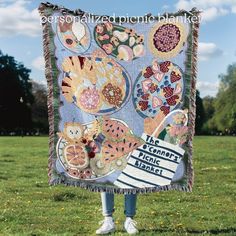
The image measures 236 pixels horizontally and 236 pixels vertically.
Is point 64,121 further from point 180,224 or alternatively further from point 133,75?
point 180,224

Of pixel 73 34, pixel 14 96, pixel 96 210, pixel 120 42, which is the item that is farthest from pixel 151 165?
pixel 14 96

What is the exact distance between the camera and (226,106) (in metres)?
80.4

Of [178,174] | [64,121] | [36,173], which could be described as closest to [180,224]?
[178,174]

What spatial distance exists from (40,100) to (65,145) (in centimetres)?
8441

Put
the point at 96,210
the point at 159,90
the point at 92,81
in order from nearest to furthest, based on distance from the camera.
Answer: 1. the point at 92,81
2. the point at 159,90
3. the point at 96,210

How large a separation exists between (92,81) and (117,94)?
37 centimetres

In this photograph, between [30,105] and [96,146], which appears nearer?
[96,146]

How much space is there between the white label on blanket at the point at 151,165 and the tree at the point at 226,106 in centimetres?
7051

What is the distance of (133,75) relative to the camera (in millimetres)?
7984

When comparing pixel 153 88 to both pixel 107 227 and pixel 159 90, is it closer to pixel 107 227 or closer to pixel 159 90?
pixel 159 90

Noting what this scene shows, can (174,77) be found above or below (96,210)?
above

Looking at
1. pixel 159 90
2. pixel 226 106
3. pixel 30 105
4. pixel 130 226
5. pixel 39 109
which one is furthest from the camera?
pixel 39 109

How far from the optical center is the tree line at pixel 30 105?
261ft

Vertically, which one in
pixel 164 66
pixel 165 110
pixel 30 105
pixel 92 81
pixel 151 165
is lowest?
pixel 30 105
